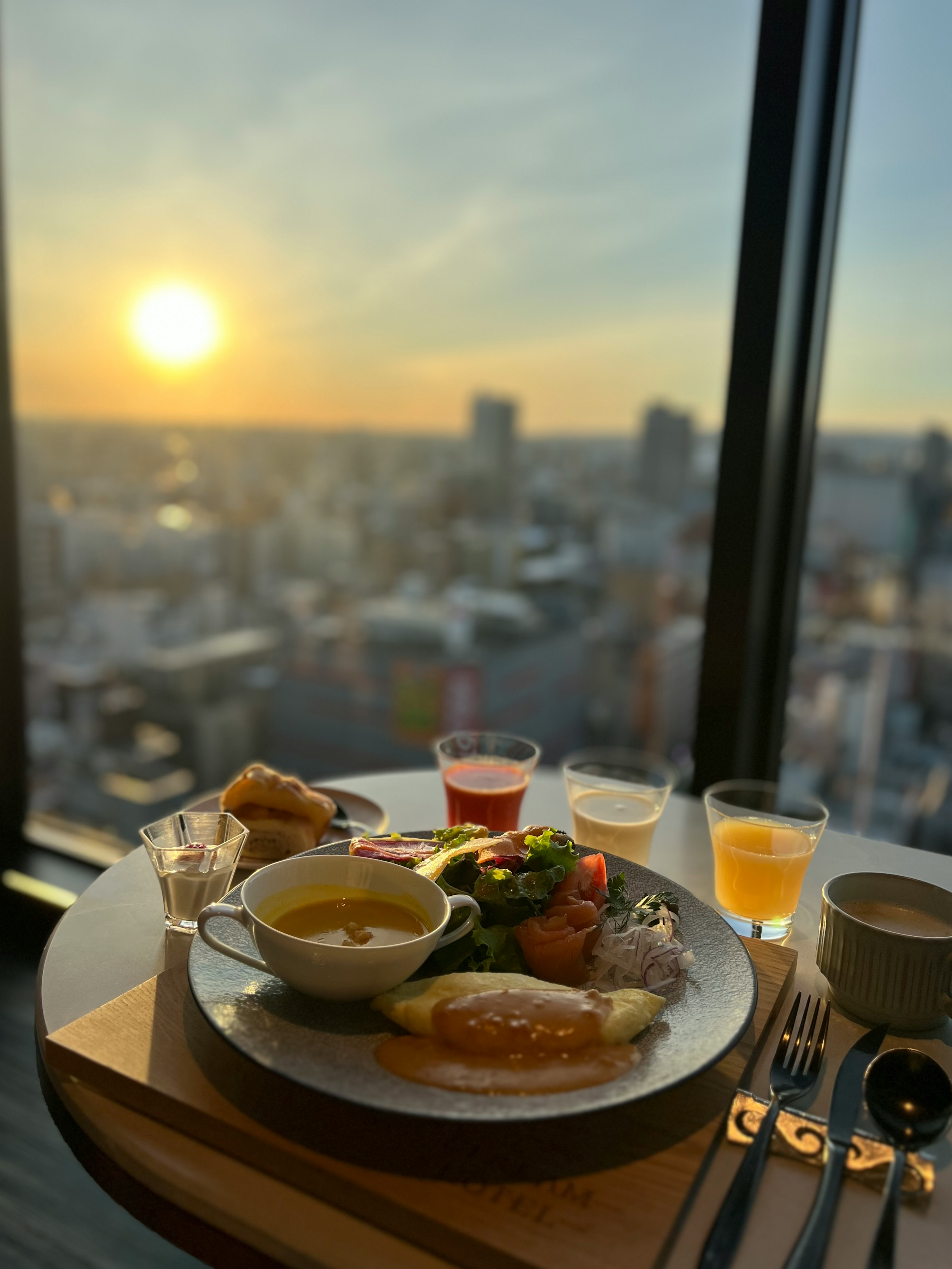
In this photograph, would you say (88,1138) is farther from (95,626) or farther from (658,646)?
(658,646)

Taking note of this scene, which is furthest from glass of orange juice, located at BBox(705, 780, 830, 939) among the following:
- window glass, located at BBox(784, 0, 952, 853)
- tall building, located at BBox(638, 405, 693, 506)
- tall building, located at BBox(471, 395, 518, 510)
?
tall building, located at BBox(471, 395, 518, 510)

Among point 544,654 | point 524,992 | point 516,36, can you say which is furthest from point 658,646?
point 524,992

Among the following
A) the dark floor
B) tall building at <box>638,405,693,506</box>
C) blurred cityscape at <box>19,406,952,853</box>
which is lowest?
the dark floor

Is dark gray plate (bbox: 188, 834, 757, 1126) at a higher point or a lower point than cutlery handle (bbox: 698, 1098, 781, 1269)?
higher

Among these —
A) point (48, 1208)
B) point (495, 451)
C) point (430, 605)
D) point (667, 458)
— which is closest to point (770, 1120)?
point (48, 1208)

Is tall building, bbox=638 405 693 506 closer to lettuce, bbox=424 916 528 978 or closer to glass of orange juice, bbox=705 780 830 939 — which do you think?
glass of orange juice, bbox=705 780 830 939

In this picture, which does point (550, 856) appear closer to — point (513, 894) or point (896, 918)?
point (513, 894)

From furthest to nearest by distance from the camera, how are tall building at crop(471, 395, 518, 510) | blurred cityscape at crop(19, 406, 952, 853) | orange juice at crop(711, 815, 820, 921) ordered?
tall building at crop(471, 395, 518, 510) → blurred cityscape at crop(19, 406, 952, 853) → orange juice at crop(711, 815, 820, 921)
